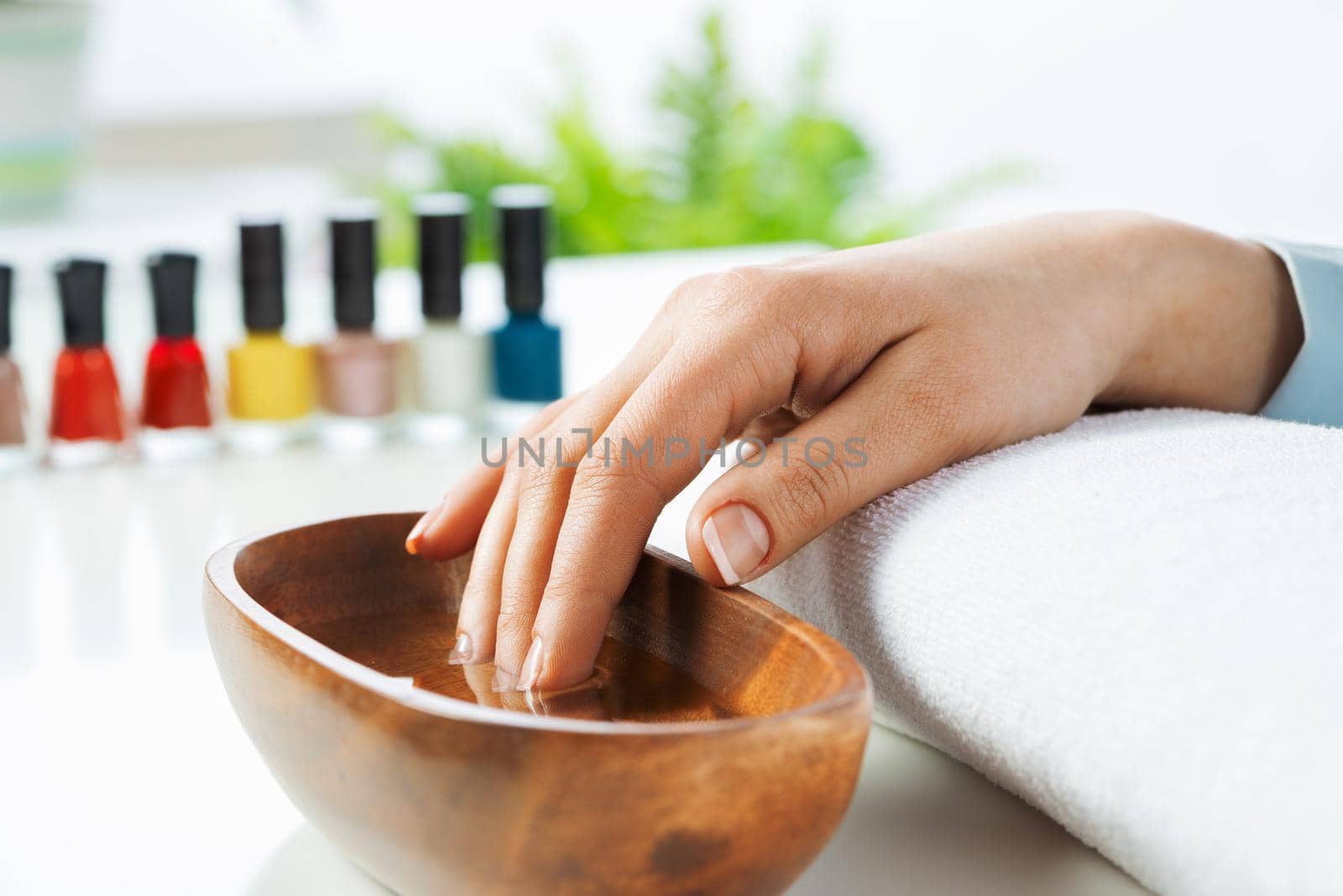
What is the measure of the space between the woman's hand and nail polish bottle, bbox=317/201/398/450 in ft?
1.55

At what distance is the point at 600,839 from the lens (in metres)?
0.27

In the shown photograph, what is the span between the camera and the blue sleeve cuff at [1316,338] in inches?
20.7

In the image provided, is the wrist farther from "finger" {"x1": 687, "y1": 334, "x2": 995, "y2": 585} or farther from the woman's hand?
"finger" {"x1": 687, "y1": 334, "x2": 995, "y2": 585}

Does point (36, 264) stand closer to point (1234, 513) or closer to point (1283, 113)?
point (1234, 513)

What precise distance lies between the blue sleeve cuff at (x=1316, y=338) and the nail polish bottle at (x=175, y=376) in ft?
2.25

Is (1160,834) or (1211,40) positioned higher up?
(1211,40)

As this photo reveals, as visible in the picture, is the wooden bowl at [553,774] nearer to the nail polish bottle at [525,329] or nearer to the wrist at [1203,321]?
the wrist at [1203,321]

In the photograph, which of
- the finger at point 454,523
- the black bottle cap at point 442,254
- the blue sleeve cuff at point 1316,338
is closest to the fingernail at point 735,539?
the finger at point 454,523

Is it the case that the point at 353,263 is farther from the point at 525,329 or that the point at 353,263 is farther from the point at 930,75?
the point at 930,75

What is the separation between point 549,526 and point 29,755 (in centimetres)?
21

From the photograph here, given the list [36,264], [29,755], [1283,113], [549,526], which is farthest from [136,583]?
[1283,113]

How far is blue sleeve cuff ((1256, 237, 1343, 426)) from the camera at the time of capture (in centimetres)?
53

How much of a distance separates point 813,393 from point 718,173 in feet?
8.52

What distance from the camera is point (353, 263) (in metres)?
0.93
